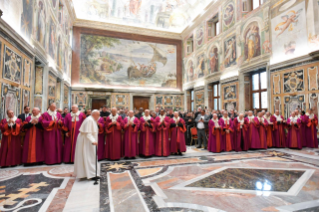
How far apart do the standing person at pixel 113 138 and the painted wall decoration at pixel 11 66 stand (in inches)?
134

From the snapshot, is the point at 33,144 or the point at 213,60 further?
the point at 213,60

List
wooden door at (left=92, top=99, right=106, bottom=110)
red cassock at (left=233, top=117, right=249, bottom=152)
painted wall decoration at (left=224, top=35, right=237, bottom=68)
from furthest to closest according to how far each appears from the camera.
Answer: wooden door at (left=92, top=99, right=106, bottom=110) → painted wall decoration at (left=224, top=35, right=237, bottom=68) → red cassock at (left=233, top=117, right=249, bottom=152)

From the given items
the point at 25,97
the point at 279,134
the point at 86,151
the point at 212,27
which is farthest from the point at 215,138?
the point at 212,27

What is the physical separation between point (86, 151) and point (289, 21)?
10.8 metres

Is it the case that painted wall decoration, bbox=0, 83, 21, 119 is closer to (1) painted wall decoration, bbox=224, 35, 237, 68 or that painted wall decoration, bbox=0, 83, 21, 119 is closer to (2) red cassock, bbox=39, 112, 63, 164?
(2) red cassock, bbox=39, 112, 63, 164

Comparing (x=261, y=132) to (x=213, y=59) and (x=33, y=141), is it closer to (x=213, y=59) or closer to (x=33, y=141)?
(x=213, y=59)

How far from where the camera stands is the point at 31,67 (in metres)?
7.32

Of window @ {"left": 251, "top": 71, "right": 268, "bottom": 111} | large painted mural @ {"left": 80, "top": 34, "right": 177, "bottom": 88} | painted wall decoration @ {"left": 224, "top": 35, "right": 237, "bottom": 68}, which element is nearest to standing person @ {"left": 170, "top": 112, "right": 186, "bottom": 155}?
window @ {"left": 251, "top": 71, "right": 268, "bottom": 111}

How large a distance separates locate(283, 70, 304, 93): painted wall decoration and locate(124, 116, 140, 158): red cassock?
769cm

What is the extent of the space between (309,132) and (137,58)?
49.2ft

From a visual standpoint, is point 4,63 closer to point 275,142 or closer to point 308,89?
point 275,142

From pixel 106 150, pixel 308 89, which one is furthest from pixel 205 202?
pixel 308 89

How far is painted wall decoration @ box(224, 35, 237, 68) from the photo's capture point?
A: 1227 centimetres

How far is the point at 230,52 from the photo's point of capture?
12.6 metres
